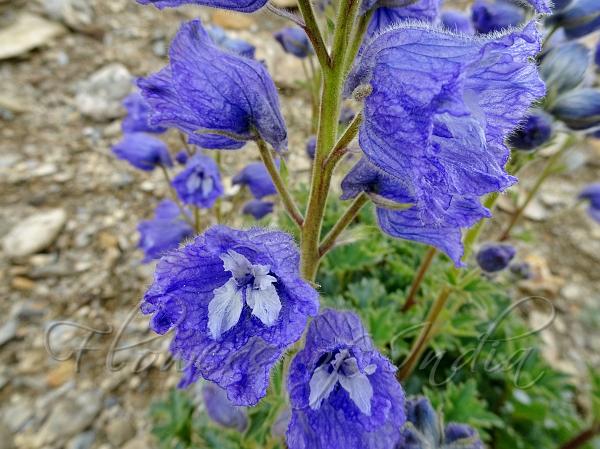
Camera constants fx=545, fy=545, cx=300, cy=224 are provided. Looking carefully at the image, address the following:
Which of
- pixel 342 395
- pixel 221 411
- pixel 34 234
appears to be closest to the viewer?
pixel 342 395

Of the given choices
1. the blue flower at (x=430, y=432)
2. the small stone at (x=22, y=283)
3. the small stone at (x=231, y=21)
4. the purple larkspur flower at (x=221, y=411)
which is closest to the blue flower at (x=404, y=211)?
the blue flower at (x=430, y=432)

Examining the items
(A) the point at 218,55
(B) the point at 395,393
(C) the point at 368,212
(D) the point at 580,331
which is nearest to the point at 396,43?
(A) the point at 218,55

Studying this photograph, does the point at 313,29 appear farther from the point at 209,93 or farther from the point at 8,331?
the point at 8,331

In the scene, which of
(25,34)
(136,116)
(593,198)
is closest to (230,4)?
(136,116)

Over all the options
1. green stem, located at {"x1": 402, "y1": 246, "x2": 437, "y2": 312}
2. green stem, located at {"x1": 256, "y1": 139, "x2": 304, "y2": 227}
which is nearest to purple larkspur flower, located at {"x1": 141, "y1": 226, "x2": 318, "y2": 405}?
green stem, located at {"x1": 256, "y1": 139, "x2": 304, "y2": 227}

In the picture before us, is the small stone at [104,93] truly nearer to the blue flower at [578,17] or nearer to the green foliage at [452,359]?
the green foliage at [452,359]

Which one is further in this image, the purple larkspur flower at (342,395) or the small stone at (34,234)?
the small stone at (34,234)

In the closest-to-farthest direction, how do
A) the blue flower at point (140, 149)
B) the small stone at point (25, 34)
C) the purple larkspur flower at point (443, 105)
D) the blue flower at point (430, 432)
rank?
the purple larkspur flower at point (443, 105) < the blue flower at point (430, 432) < the blue flower at point (140, 149) < the small stone at point (25, 34)
